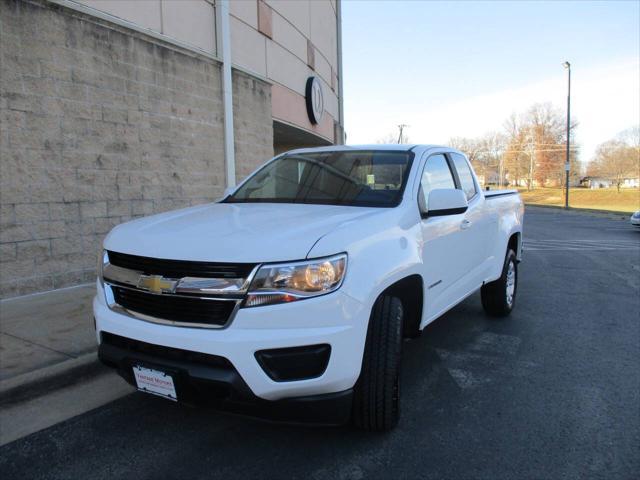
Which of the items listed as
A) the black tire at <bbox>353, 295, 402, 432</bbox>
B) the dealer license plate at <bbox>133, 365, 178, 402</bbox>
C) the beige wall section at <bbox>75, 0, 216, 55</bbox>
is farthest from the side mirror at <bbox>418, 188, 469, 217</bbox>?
the beige wall section at <bbox>75, 0, 216, 55</bbox>

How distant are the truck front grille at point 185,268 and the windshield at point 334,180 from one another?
1.22m

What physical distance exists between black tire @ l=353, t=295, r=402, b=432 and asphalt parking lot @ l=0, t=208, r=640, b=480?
0.20 m

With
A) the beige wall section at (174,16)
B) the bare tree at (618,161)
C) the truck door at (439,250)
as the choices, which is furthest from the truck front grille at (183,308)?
the bare tree at (618,161)

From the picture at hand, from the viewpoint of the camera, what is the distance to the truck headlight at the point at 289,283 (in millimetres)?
2299

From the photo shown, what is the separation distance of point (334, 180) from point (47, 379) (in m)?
2.62

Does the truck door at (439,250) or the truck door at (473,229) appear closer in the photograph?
the truck door at (439,250)

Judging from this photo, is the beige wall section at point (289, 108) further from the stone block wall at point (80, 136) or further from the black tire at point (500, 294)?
the black tire at point (500, 294)

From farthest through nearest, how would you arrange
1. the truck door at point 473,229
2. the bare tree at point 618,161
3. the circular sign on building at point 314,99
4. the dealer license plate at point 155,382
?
the bare tree at point 618,161 → the circular sign on building at point 314,99 → the truck door at point 473,229 → the dealer license plate at point 155,382

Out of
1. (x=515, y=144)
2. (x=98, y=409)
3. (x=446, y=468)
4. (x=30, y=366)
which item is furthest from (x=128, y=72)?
(x=515, y=144)

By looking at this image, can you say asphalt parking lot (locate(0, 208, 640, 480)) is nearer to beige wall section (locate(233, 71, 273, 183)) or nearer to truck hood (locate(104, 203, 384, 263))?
truck hood (locate(104, 203, 384, 263))

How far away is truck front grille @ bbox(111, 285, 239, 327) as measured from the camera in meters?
2.34

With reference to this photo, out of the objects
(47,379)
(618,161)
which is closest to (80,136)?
(47,379)

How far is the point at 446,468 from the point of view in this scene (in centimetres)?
259

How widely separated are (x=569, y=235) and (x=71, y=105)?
1474 cm
